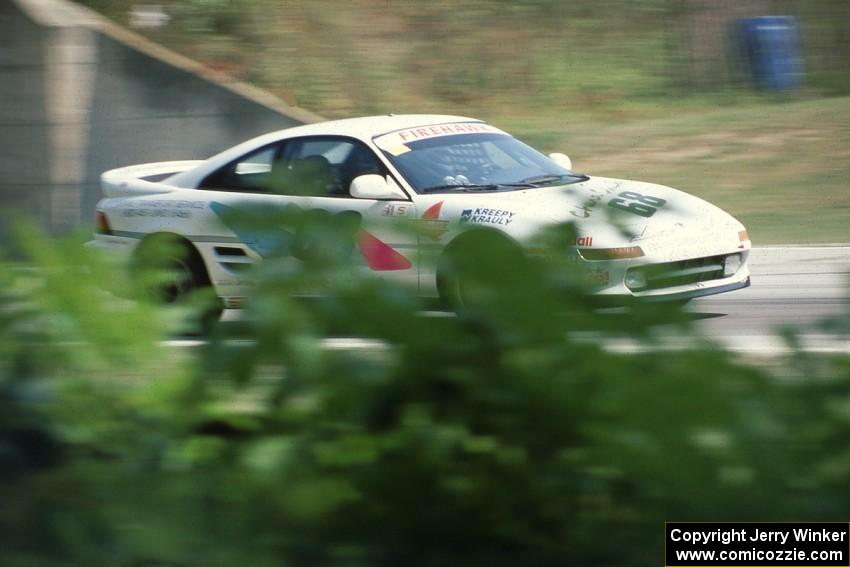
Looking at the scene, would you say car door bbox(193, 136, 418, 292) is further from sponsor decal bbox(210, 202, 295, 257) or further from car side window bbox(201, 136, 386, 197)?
car side window bbox(201, 136, 386, 197)

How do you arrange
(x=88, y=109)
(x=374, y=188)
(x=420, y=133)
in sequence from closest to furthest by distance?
(x=374, y=188), (x=420, y=133), (x=88, y=109)

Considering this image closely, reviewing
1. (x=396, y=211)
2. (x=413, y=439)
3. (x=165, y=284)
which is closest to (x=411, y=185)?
(x=396, y=211)

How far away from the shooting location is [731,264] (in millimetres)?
7891

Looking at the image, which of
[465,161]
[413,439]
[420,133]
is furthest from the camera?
[420,133]

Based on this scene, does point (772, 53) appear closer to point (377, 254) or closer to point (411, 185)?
point (411, 185)

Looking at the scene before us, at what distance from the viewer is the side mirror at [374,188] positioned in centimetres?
785

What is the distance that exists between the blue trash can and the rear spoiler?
36.3 feet

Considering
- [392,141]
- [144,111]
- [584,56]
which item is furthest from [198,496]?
[584,56]

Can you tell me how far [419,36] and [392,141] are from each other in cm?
1106

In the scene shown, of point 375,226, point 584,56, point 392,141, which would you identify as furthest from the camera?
point 584,56

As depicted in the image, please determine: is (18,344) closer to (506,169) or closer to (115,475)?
(115,475)

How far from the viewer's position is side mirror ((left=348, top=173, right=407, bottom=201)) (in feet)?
25.7

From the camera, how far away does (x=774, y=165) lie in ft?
45.9

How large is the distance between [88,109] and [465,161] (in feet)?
19.3
